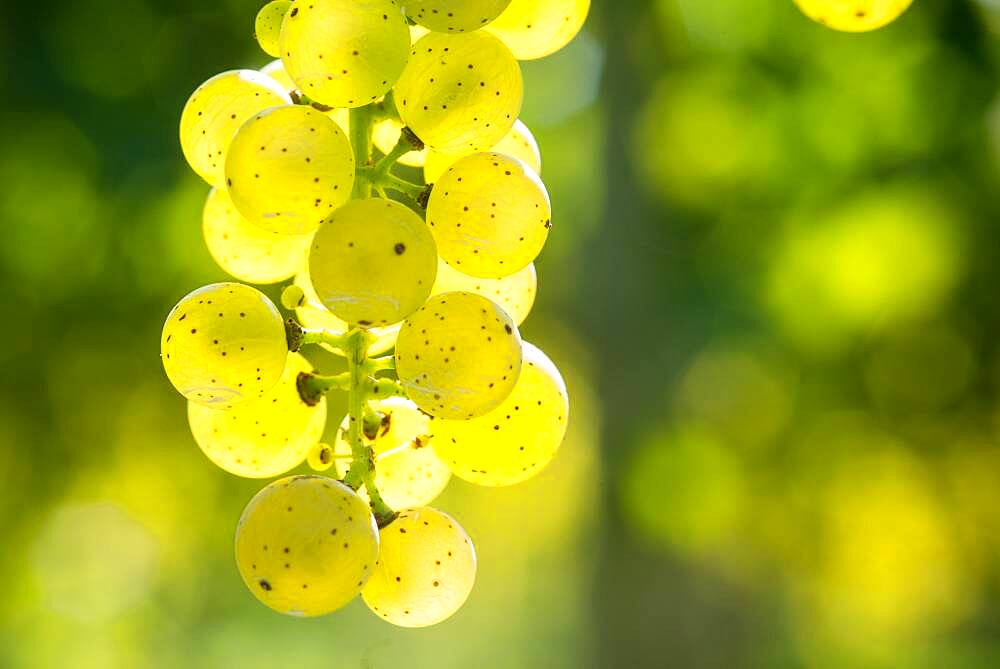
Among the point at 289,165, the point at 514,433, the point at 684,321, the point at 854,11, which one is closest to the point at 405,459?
the point at 514,433

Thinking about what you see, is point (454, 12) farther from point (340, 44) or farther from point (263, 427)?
point (263, 427)

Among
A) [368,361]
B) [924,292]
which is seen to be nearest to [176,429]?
[924,292]

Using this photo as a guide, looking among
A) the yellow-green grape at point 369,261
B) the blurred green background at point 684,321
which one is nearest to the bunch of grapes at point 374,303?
the yellow-green grape at point 369,261

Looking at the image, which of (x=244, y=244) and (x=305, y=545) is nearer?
(x=305, y=545)

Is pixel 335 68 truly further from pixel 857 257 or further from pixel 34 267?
pixel 34 267

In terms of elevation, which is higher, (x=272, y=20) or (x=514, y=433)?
(x=272, y=20)

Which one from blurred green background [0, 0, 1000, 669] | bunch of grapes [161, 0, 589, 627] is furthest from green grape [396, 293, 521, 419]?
blurred green background [0, 0, 1000, 669]
